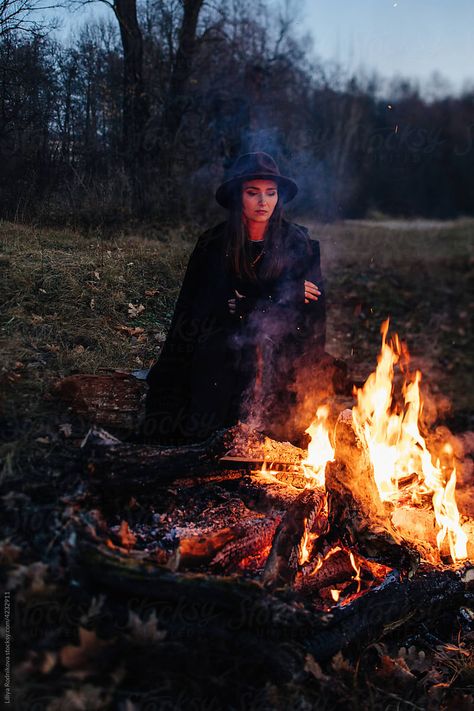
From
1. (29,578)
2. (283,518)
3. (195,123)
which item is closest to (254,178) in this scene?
(283,518)

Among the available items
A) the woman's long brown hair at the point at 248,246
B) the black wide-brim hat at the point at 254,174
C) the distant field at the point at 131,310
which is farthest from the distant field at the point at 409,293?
the black wide-brim hat at the point at 254,174

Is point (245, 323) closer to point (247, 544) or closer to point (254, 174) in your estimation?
point (254, 174)

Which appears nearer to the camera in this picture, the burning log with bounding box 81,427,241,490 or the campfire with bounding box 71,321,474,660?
the campfire with bounding box 71,321,474,660

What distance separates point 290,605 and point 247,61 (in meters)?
10.1

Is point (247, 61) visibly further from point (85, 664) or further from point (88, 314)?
point (85, 664)

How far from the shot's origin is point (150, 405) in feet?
14.3

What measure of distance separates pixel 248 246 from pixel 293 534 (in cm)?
248

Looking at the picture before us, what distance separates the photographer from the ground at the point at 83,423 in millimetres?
2258

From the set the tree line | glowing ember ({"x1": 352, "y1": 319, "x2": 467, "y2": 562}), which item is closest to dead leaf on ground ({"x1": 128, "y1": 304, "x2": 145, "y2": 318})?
the tree line

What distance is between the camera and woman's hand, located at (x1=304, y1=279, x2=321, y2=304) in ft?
15.5

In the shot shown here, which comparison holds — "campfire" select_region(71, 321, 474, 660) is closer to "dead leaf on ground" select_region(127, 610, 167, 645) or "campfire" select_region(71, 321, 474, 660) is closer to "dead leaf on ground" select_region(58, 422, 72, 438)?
"dead leaf on ground" select_region(127, 610, 167, 645)

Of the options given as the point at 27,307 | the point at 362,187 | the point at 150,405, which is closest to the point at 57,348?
the point at 27,307

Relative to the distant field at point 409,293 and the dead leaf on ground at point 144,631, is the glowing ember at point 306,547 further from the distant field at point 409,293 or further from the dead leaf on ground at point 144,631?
the distant field at point 409,293

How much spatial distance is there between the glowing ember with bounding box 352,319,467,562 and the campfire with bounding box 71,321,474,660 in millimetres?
14
